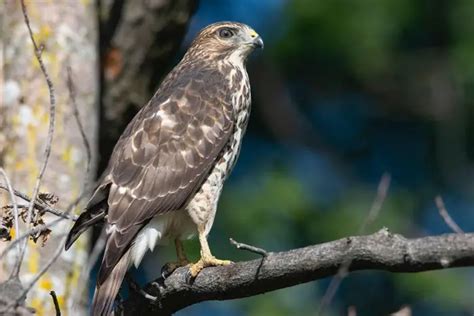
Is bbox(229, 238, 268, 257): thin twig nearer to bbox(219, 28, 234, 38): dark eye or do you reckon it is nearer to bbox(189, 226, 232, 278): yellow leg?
bbox(189, 226, 232, 278): yellow leg

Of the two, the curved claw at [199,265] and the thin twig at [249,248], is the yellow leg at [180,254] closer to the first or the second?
the curved claw at [199,265]

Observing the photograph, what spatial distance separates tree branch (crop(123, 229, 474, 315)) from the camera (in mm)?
3984

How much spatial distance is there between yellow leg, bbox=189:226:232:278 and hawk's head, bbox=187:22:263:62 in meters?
1.12

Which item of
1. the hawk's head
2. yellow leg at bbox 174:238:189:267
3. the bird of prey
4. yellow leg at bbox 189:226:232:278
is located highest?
the hawk's head

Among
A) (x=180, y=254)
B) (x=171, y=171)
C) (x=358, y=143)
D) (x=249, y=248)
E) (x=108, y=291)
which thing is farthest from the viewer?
(x=358, y=143)

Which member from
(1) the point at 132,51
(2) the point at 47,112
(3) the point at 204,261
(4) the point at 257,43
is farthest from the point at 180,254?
(1) the point at 132,51

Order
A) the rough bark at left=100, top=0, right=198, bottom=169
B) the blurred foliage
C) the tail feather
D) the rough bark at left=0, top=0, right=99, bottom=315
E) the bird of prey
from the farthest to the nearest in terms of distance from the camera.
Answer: the blurred foliage, the rough bark at left=100, top=0, right=198, bottom=169, the rough bark at left=0, top=0, right=99, bottom=315, the bird of prey, the tail feather

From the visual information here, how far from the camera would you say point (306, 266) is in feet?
14.3

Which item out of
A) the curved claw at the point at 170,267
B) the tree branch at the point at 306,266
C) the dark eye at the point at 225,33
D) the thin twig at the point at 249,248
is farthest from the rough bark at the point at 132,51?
the thin twig at the point at 249,248

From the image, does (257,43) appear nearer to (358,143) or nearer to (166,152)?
(166,152)

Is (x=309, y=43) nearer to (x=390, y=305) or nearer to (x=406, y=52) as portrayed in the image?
(x=406, y=52)

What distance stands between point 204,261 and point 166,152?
630 mm

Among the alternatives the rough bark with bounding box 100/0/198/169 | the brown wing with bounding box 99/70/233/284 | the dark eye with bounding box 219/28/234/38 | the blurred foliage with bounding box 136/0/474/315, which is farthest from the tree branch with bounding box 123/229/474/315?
the blurred foliage with bounding box 136/0/474/315

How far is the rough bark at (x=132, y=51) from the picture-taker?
7691 mm
